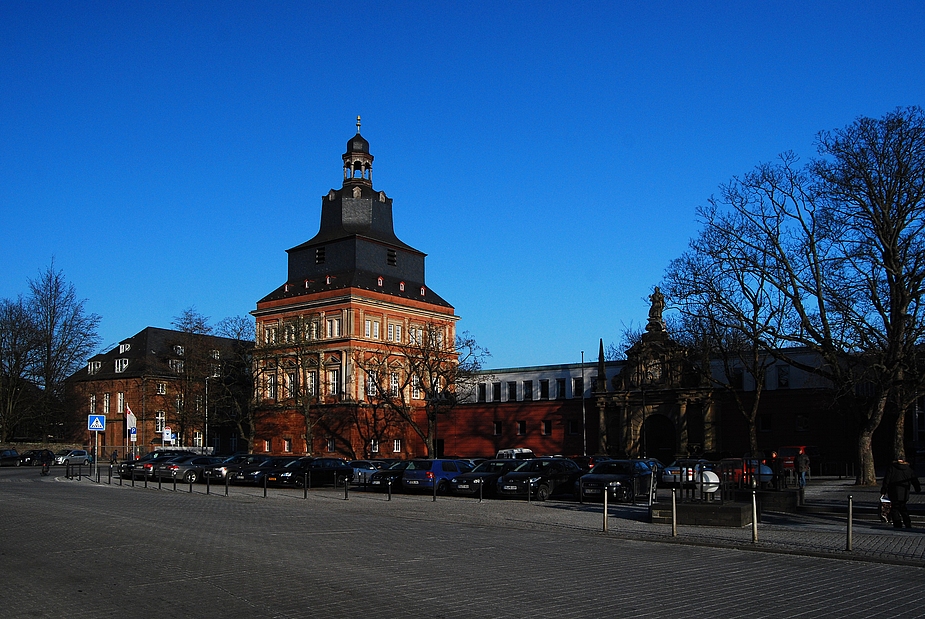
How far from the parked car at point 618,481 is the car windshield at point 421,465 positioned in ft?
24.3

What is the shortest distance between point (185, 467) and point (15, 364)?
135ft

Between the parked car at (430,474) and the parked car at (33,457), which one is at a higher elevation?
the parked car at (430,474)

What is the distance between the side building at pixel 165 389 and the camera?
7725 centimetres

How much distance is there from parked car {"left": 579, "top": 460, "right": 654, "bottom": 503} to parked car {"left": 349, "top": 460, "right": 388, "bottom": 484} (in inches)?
467

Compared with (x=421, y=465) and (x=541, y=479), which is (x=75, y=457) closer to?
(x=421, y=465)

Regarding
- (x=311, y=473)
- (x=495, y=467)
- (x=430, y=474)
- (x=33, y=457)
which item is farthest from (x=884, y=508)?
(x=33, y=457)

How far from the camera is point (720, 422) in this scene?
6253 centimetres

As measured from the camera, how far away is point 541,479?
33219mm

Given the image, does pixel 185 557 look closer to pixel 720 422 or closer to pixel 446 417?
pixel 720 422

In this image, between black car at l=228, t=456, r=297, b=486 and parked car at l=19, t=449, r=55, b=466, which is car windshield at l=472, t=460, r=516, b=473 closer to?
black car at l=228, t=456, r=297, b=486

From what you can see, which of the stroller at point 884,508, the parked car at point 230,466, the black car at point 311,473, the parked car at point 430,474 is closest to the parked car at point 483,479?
the parked car at point 430,474

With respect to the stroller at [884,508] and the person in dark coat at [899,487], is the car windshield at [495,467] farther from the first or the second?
the person in dark coat at [899,487]

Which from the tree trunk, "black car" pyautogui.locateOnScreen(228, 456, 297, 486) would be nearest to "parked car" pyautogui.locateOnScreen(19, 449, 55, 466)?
"black car" pyautogui.locateOnScreen(228, 456, 297, 486)

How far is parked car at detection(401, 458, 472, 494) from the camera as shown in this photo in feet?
121
